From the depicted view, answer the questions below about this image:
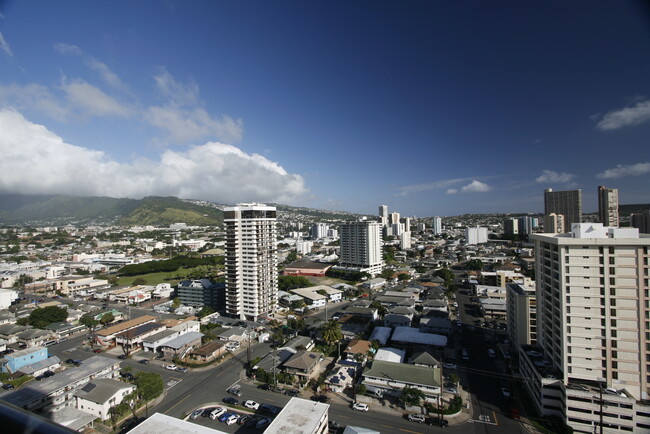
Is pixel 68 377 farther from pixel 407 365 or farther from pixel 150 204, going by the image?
pixel 150 204

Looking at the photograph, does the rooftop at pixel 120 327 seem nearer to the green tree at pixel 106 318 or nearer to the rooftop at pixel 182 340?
the green tree at pixel 106 318

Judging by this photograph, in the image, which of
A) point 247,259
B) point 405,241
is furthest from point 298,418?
point 405,241

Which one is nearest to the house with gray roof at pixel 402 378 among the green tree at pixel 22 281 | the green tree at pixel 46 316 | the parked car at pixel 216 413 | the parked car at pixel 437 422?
the parked car at pixel 437 422

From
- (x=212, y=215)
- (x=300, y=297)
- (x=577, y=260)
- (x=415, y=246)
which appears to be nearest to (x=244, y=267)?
(x=300, y=297)

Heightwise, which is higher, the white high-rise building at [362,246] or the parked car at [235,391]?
the white high-rise building at [362,246]

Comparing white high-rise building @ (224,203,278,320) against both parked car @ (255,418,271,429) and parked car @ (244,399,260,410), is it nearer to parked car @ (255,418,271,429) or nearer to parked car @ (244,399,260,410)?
parked car @ (244,399,260,410)

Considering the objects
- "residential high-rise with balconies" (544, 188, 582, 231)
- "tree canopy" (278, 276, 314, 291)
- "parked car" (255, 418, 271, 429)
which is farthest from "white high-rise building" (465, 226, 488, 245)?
"parked car" (255, 418, 271, 429)
